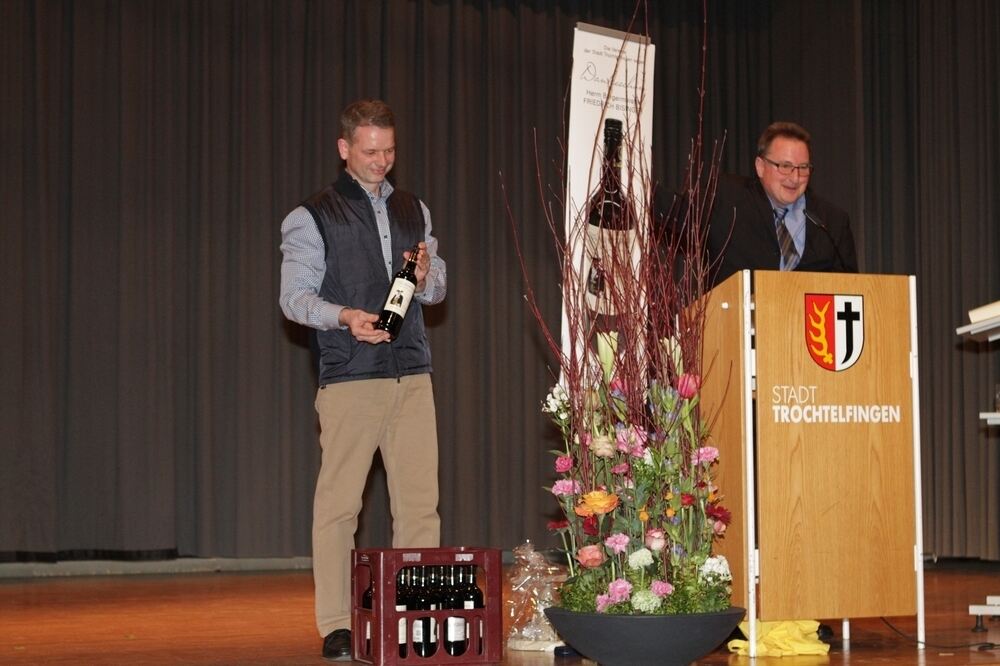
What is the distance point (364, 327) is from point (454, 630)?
2.84ft

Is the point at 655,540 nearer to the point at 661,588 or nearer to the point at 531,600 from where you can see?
the point at 661,588

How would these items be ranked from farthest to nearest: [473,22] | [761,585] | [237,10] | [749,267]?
1. [473,22]
2. [237,10]
3. [749,267]
4. [761,585]

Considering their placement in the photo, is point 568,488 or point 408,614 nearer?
point 568,488

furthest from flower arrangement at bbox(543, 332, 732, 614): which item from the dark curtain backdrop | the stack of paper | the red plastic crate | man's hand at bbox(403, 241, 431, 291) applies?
the dark curtain backdrop

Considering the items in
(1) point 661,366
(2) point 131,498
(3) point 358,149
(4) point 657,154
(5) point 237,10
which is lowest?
(2) point 131,498

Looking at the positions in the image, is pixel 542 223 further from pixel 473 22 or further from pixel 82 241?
pixel 82 241

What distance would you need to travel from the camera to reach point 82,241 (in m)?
6.39

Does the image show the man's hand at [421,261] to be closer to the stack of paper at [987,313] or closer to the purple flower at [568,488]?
the purple flower at [568,488]

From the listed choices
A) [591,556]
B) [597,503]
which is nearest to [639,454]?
[597,503]

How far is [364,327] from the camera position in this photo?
338 centimetres

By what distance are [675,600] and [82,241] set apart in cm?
465

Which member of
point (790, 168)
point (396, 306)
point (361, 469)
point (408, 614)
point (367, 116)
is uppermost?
point (367, 116)

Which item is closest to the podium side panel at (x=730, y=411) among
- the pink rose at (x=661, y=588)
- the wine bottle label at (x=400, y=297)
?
the pink rose at (x=661, y=588)

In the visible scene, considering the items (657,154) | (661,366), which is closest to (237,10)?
(657,154)
